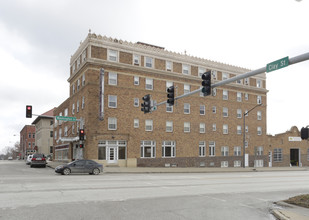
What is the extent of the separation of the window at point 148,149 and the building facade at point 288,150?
75.1ft

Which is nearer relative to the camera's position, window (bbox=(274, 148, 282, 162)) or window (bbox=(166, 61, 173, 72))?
window (bbox=(166, 61, 173, 72))

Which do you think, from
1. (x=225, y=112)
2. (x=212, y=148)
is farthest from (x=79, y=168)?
(x=225, y=112)

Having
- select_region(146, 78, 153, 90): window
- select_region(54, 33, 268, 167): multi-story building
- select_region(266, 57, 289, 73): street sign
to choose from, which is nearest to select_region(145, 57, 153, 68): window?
select_region(54, 33, 268, 167): multi-story building

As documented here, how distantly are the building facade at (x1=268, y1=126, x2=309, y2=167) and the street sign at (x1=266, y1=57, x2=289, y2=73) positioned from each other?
42.0m

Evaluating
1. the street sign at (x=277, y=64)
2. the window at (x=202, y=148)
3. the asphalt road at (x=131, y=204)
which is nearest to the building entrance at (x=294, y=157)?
the window at (x=202, y=148)

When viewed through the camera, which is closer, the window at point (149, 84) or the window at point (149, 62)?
the window at point (149, 84)

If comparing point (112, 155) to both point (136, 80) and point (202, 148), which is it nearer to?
point (136, 80)

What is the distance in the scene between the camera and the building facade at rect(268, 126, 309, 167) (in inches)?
2039

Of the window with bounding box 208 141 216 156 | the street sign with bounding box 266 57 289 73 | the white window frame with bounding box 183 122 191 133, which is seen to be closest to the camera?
the street sign with bounding box 266 57 289 73

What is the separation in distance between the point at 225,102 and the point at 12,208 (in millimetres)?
39931

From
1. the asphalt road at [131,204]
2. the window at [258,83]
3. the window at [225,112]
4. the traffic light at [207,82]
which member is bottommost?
the asphalt road at [131,204]

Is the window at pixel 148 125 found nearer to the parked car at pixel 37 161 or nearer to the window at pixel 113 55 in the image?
the window at pixel 113 55

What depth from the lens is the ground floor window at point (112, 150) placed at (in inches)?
1403

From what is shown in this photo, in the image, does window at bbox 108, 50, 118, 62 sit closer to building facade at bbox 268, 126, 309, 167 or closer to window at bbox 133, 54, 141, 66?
window at bbox 133, 54, 141, 66
